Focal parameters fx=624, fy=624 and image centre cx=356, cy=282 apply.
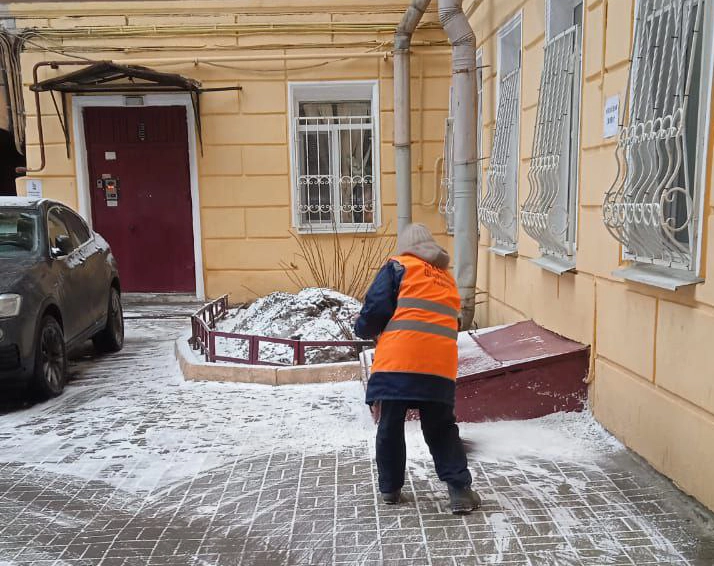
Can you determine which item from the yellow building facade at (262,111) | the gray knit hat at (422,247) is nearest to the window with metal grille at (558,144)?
the gray knit hat at (422,247)

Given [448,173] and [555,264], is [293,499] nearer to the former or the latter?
[555,264]

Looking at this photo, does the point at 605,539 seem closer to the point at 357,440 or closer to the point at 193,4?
the point at 357,440

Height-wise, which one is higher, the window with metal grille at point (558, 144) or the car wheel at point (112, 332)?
the window with metal grille at point (558, 144)

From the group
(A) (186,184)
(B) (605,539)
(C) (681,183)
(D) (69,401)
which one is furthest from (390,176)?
(B) (605,539)

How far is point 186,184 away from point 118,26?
224 cm

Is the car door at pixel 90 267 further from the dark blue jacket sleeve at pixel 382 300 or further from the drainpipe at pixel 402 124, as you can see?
the dark blue jacket sleeve at pixel 382 300

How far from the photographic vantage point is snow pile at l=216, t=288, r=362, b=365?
5965mm

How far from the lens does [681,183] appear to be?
3174mm

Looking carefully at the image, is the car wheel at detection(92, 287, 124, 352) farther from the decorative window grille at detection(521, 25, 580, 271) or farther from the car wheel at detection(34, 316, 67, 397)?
the decorative window grille at detection(521, 25, 580, 271)

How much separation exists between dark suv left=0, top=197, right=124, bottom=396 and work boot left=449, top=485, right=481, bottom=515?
3397 mm

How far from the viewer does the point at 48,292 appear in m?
5.10

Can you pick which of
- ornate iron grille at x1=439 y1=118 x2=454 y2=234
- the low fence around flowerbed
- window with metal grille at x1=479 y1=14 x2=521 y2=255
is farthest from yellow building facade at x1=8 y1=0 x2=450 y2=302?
the low fence around flowerbed

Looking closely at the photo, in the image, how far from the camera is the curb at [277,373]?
5.42 metres

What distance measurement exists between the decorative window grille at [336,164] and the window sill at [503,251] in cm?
280
